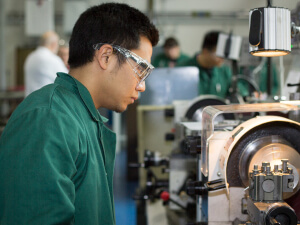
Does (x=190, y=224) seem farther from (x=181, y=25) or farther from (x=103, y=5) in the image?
(x=181, y=25)

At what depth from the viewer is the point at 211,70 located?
3.00m

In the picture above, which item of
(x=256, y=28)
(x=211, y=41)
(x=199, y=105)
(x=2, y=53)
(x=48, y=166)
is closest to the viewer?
(x=48, y=166)

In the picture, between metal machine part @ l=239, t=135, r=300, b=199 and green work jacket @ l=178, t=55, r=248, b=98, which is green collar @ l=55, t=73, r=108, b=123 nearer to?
metal machine part @ l=239, t=135, r=300, b=199

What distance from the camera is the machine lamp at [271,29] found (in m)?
0.86

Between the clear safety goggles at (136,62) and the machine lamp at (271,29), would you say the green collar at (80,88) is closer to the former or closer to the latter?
the clear safety goggles at (136,62)

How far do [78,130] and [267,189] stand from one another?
0.40 metres

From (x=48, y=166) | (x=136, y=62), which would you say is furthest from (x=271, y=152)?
(x=48, y=166)

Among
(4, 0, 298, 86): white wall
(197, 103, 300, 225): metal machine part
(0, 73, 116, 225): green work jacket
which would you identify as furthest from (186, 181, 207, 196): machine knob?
(4, 0, 298, 86): white wall

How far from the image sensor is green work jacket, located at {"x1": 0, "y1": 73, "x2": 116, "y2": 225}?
2.10 feet

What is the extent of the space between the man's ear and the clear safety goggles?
11mm

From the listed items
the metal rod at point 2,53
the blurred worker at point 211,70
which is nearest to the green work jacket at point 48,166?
the blurred worker at point 211,70

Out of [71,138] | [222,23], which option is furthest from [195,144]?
[222,23]

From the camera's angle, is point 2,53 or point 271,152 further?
point 2,53

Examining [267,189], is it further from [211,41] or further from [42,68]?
[42,68]
